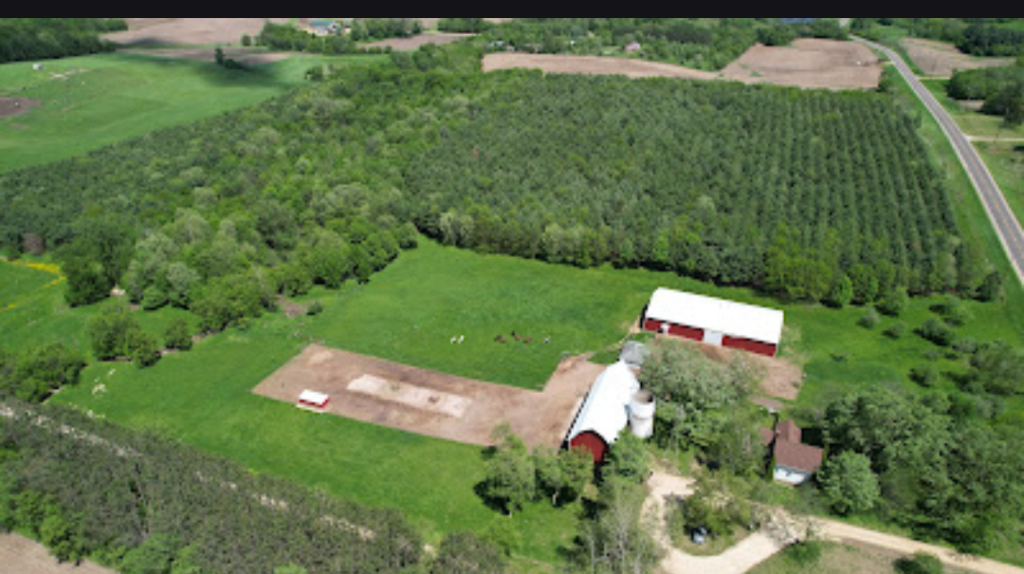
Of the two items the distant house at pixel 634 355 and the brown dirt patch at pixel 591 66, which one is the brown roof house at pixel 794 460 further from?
the brown dirt patch at pixel 591 66

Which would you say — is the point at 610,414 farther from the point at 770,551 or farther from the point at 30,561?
the point at 30,561

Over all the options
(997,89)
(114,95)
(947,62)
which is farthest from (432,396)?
(947,62)

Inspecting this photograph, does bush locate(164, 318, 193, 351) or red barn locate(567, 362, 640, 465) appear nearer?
red barn locate(567, 362, 640, 465)

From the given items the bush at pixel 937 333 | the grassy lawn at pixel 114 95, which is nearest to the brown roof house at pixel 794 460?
the bush at pixel 937 333

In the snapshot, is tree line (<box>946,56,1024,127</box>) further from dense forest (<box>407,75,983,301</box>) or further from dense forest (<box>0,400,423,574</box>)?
dense forest (<box>0,400,423,574</box>)

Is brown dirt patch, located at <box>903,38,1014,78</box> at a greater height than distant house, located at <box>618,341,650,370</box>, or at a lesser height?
greater

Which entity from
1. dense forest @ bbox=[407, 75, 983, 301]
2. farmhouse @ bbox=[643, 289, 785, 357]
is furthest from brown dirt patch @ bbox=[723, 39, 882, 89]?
farmhouse @ bbox=[643, 289, 785, 357]
